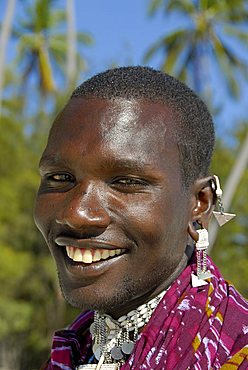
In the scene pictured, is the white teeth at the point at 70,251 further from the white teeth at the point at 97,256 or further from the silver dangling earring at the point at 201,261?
the silver dangling earring at the point at 201,261

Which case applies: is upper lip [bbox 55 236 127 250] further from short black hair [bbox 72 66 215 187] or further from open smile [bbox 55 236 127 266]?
short black hair [bbox 72 66 215 187]

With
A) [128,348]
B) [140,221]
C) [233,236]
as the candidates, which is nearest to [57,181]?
[140,221]

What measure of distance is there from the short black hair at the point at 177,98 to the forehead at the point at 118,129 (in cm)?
3

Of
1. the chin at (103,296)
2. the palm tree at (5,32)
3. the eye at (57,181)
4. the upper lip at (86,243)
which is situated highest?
the palm tree at (5,32)

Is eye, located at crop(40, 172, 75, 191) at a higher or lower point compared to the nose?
higher

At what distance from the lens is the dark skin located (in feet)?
6.48

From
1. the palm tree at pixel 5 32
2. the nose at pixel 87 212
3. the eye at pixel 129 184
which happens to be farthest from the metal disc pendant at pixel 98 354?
the palm tree at pixel 5 32

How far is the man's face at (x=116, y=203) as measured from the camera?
198 centimetres

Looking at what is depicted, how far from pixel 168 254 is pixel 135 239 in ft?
0.40

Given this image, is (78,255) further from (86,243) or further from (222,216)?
(222,216)

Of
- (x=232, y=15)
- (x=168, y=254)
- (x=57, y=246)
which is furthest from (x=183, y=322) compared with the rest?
(x=232, y=15)

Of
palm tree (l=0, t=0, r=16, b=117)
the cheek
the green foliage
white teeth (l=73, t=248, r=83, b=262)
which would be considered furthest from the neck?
palm tree (l=0, t=0, r=16, b=117)

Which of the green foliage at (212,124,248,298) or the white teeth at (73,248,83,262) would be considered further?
the green foliage at (212,124,248,298)

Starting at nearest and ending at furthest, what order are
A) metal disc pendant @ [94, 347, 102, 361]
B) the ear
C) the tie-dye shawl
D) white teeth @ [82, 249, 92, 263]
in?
the tie-dye shawl < white teeth @ [82, 249, 92, 263] < the ear < metal disc pendant @ [94, 347, 102, 361]
